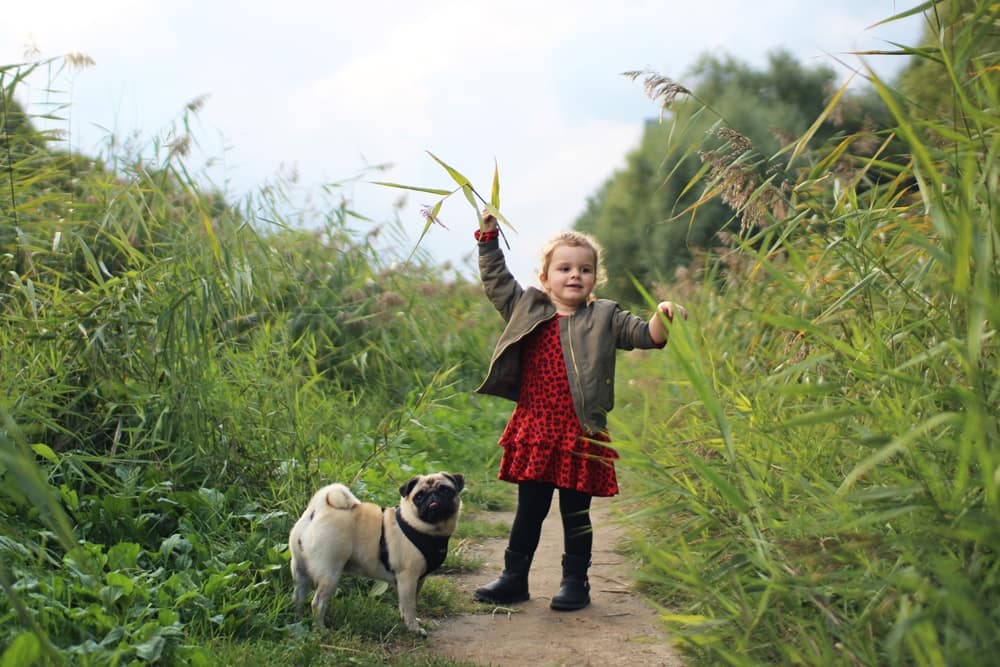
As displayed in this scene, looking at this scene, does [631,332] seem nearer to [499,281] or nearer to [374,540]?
[499,281]

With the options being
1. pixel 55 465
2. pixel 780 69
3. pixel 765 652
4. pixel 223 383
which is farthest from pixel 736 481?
pixel 780 69

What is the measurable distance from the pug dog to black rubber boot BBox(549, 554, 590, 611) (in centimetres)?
65

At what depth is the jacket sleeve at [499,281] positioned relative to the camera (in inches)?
170

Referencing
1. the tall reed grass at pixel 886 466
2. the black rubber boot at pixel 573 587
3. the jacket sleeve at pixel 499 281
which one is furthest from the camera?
the jacket sleeve at pixel 499 281

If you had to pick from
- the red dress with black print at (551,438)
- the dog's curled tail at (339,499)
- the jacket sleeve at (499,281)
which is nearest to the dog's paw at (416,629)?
the dog's curled tail at (339,499)

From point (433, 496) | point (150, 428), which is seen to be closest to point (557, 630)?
point (433, 496)

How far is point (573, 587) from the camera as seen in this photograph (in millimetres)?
4094

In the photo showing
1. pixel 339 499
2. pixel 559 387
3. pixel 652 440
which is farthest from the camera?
pixel 652 440

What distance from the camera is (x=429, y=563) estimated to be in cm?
364

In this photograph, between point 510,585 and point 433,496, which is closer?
point 433,496

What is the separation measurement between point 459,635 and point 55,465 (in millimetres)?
1784

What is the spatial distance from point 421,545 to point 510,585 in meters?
0.70

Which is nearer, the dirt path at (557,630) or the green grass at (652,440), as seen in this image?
the green grass at (652,440)

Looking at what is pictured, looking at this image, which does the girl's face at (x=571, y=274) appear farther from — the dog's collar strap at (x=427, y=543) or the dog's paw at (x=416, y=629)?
the dog's paw at (x=416, y=629)
